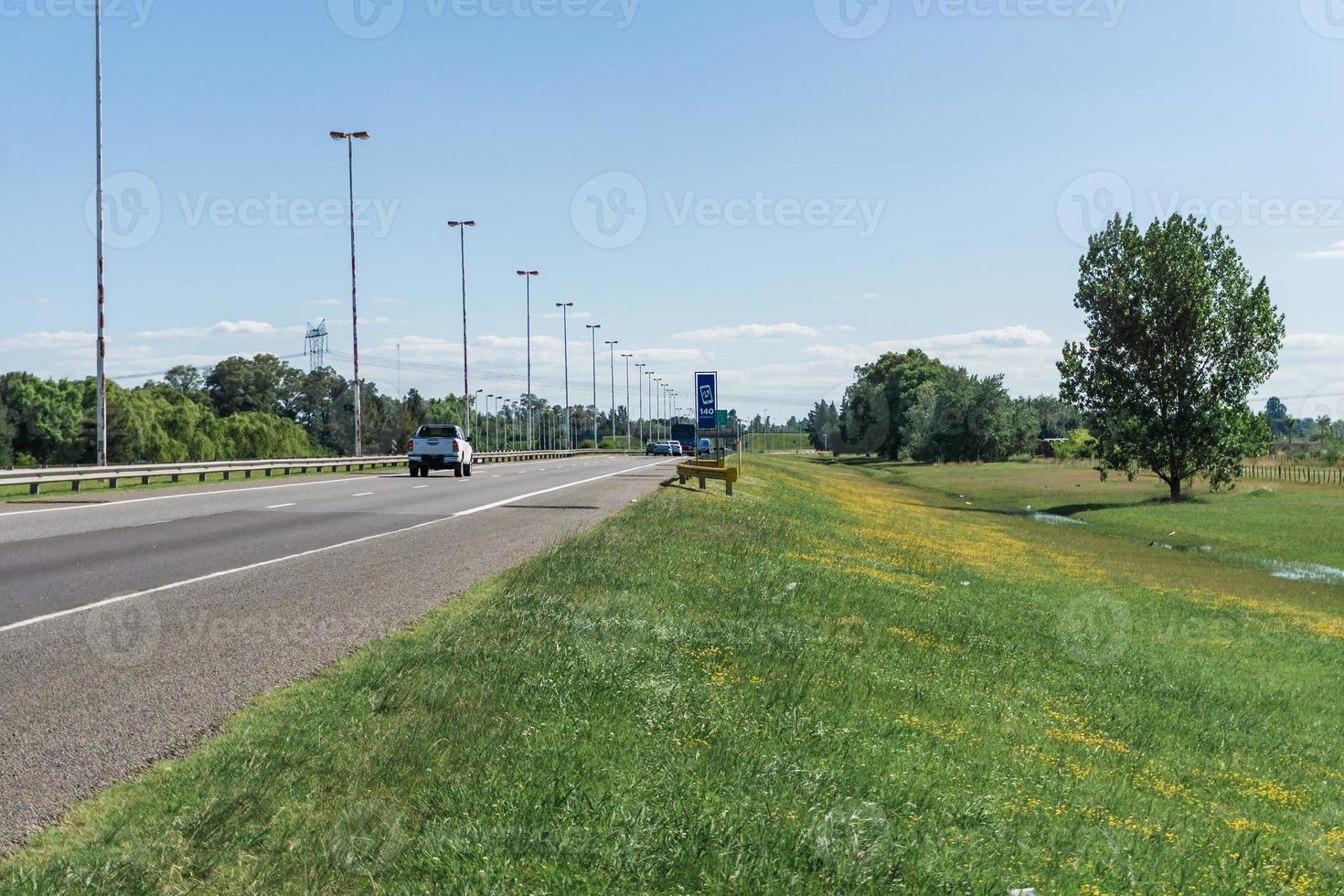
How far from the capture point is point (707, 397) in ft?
102

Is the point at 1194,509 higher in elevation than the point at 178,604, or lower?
lower

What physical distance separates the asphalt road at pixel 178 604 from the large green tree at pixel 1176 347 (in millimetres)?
43103

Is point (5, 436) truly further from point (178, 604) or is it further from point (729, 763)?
point (729, 763)

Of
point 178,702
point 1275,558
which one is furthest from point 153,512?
Answer: point 1275,558

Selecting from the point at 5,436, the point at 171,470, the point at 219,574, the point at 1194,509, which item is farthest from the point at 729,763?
the point at 5,436

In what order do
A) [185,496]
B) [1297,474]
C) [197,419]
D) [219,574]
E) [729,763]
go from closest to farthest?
1. [729,763]
2. [219,574]
3. [185,496]
4. [1297,474]
5. [197,419]

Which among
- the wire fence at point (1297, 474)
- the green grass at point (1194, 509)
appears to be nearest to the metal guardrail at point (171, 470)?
the green grass at point (1194, 509)

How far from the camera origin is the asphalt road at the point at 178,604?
6.33 m

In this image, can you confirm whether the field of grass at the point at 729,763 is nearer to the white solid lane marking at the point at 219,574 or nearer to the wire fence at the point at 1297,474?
the white solid lane marking at the point at 219,574

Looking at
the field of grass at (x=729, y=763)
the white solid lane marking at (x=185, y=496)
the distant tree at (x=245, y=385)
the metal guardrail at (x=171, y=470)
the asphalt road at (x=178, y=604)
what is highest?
the distant tree at (x=245, y=385)

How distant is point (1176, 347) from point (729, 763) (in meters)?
58.0

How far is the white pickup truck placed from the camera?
4459cm

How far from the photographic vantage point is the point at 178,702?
23.5 ft

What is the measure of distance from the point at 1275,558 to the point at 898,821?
34.2 m
